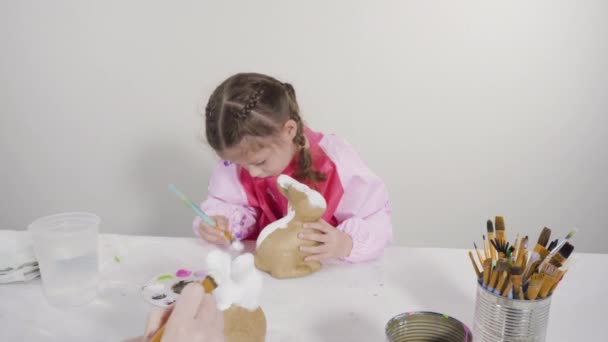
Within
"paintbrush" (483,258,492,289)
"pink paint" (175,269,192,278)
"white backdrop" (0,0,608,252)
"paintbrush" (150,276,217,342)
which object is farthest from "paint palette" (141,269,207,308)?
"white backdrop" (0,0,608,252)

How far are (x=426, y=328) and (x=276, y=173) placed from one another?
0.44m

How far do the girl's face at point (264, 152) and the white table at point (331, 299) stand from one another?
0.55 ft

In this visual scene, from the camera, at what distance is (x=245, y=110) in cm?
83

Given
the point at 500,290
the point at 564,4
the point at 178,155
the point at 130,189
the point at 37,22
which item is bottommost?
the point at 130,189

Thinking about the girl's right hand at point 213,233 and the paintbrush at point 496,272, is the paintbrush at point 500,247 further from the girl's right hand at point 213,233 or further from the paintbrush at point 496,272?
the girl's right hand at point 213,233

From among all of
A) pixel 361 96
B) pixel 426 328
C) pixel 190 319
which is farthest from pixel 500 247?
pixel 361 96

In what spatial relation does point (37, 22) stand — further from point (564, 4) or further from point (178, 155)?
point (564, 4)

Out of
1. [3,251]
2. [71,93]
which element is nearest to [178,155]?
[71,93]

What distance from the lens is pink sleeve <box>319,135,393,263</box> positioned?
871 mm

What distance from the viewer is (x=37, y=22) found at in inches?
60.4

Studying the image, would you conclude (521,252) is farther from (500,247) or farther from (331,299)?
(331,299)

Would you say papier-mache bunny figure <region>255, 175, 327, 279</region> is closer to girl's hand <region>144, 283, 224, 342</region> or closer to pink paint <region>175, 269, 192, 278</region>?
pink paint <region>175, 269, 192, 278</region>

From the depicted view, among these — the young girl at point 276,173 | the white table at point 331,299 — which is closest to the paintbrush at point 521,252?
the white table at point 331,299

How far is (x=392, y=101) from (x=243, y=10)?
504 millimetres
